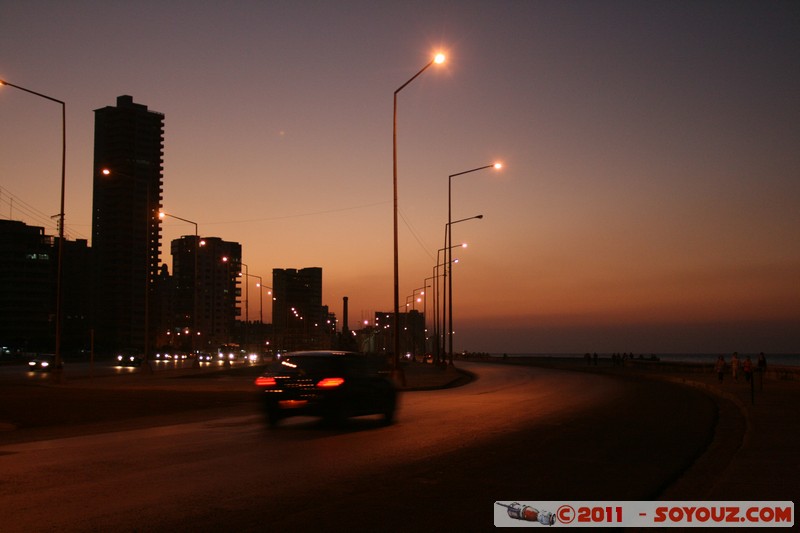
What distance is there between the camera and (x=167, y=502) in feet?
28.8

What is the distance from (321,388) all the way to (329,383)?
22 centimetres

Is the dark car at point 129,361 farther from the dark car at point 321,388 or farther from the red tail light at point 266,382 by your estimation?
the dark car at point 321,388

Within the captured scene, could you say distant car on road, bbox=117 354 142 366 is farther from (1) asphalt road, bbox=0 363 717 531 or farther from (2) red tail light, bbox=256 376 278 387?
(2) red tail light, bbox=256 376 278 387

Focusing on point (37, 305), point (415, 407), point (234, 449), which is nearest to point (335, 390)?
point (234, 449)

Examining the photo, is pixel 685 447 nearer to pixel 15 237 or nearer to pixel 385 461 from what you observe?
pixel 385 461

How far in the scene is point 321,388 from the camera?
17.0 m

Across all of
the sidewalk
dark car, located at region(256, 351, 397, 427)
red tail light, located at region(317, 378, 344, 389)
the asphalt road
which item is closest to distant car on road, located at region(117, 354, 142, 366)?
the asphalt road

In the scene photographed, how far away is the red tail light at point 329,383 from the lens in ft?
55.8

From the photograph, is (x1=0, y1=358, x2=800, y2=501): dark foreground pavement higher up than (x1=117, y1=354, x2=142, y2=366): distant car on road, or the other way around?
(x1=0, y1=358, x2=800, y2=501): dark foreground pavement

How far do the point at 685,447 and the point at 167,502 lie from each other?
31.2ft

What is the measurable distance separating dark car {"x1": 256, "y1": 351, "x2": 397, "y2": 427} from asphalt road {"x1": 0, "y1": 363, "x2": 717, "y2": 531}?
41cm

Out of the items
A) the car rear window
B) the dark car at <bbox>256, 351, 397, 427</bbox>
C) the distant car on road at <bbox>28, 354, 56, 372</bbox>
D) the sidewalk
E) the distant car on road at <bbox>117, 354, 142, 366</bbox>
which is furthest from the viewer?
the distant car on road at <bbox>117, 354, 142, 366</bbox>

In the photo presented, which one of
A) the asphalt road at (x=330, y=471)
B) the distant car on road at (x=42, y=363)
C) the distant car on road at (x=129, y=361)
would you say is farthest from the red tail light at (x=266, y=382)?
the distant car on road at (x=129, y=361)

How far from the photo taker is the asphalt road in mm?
8109
